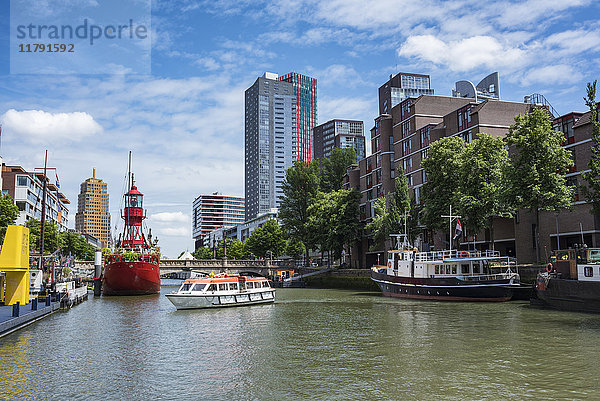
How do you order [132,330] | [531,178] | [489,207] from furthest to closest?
1. [489,207]
2. [531,178]
3. [132,330]

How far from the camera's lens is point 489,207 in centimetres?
5519

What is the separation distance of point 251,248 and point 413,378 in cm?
11552

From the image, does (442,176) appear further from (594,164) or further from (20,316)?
(20,316)

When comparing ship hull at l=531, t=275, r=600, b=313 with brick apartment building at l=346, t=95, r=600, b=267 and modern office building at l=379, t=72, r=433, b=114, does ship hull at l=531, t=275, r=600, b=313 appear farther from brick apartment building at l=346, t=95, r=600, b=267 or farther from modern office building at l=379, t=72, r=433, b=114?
modern office building at l=379, t=72, r=433, b=114

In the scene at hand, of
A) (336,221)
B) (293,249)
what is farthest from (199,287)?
(293,249)

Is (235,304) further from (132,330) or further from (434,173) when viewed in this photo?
(434,173)

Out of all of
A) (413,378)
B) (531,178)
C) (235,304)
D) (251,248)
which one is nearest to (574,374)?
(413,378)

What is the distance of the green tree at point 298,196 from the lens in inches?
3979

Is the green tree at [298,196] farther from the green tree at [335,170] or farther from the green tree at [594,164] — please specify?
the green tree at [594,164]

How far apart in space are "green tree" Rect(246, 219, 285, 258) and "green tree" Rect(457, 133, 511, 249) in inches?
2949

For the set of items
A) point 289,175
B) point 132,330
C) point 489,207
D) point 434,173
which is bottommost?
point 132,330

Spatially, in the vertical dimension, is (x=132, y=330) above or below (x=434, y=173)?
below

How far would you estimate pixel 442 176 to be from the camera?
6072 centimetres

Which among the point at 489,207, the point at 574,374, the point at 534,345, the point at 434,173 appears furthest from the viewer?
the point at 434,173
